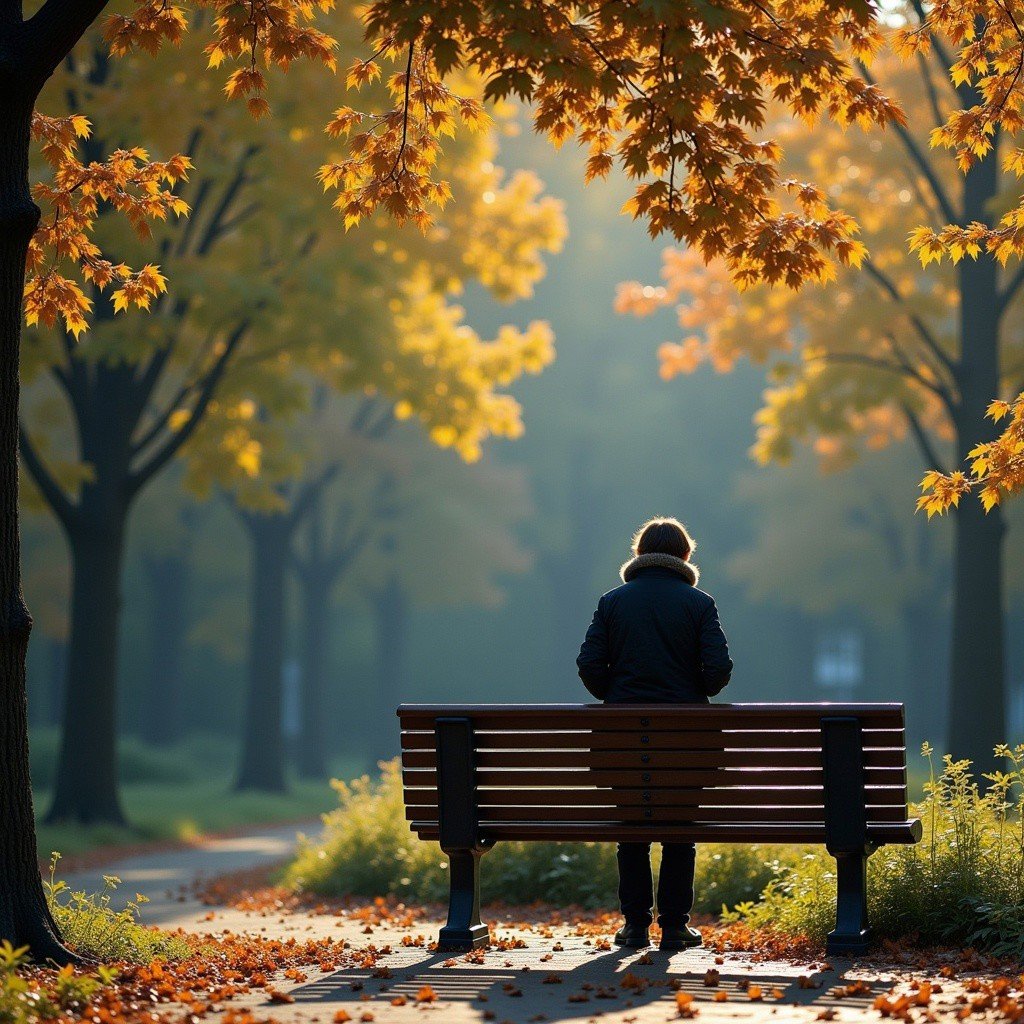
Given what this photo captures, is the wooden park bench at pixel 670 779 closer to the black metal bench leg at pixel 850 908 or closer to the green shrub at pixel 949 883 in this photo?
the black metal bench leg at pixel 850 908

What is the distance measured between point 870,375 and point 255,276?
268 inches

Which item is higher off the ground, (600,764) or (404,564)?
(404,564)

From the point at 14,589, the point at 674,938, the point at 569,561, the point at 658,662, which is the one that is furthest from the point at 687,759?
the point at 569,561

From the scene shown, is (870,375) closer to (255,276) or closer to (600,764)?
(255,276)

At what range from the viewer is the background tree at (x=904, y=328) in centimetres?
1415

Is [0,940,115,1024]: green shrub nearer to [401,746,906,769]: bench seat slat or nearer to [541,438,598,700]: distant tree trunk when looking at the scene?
[401,746,906,769]: bench seat slat

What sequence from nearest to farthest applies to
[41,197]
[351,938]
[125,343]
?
[41,197], [351,938], [125,343]

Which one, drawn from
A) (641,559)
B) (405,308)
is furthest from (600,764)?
(405,308)

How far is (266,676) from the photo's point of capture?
25.6m

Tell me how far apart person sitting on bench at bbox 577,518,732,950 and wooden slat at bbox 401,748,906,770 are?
35cm

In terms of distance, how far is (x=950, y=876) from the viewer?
7.13m

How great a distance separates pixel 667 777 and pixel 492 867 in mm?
3945

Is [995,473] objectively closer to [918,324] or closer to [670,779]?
[670,779]

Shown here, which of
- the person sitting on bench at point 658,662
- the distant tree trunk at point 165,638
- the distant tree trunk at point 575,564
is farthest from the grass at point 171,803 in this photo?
the distant tree trunk at point 575,564
